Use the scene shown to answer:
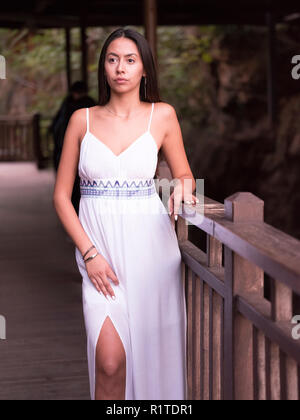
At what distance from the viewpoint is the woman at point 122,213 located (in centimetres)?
249

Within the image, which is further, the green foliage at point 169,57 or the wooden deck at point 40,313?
the green foliage at point 169,57

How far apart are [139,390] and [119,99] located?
98 cm

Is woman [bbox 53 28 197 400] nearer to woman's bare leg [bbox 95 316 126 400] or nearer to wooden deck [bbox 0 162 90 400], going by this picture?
woman's bare leg [bbox 95 316 126 400]

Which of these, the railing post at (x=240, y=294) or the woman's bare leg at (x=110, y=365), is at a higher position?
the railing post at (x=240, y=294)

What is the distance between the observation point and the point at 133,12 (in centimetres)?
1248

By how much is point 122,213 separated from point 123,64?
1.58 feet

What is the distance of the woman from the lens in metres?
2.49

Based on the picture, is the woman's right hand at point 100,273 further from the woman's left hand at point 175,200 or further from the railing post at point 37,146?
the railing post at point 37,146

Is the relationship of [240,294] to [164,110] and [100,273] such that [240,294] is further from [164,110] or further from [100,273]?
[164,110]

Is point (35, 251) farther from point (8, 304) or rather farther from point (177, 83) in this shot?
point (177, 83)
